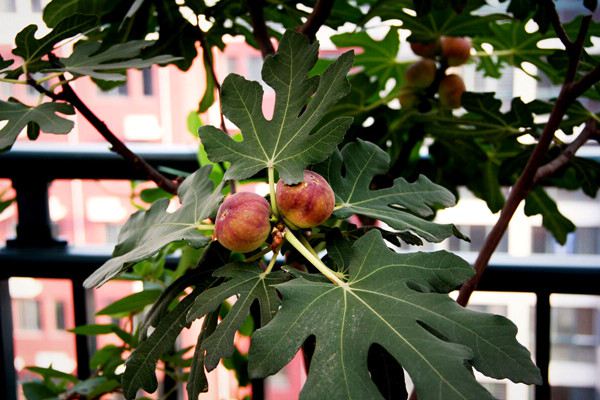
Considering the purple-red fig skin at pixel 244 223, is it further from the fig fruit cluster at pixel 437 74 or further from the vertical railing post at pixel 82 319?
the vertical railing post at pixel 82 319

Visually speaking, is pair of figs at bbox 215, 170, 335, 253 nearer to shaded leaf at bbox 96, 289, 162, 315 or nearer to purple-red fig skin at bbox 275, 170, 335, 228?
purple-red fig skin at bbox 275, 170, 335, 228

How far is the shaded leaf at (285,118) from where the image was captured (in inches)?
19.4

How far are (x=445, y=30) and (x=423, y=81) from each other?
0.07 metres

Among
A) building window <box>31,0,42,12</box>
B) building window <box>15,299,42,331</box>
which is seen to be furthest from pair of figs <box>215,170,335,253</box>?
building window <box>15,299,42,331</box>

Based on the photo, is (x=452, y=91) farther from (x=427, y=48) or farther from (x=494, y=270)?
(x=494, y=270)

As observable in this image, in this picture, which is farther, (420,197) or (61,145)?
(61,145)

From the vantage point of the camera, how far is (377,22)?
37.8 inches

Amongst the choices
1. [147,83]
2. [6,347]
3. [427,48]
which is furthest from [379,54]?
[147,83]

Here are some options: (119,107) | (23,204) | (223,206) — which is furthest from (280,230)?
(119,107)

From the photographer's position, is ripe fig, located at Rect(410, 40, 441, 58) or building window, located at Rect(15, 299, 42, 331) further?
building window, located at Rect(15, 299, 42, 331)

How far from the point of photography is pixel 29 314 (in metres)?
2.64

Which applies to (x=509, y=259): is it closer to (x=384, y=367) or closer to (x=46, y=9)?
(x=384, y=367)

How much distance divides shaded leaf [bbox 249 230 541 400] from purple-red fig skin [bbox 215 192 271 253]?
59 millimetres

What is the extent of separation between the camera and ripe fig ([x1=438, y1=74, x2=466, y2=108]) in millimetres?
883
